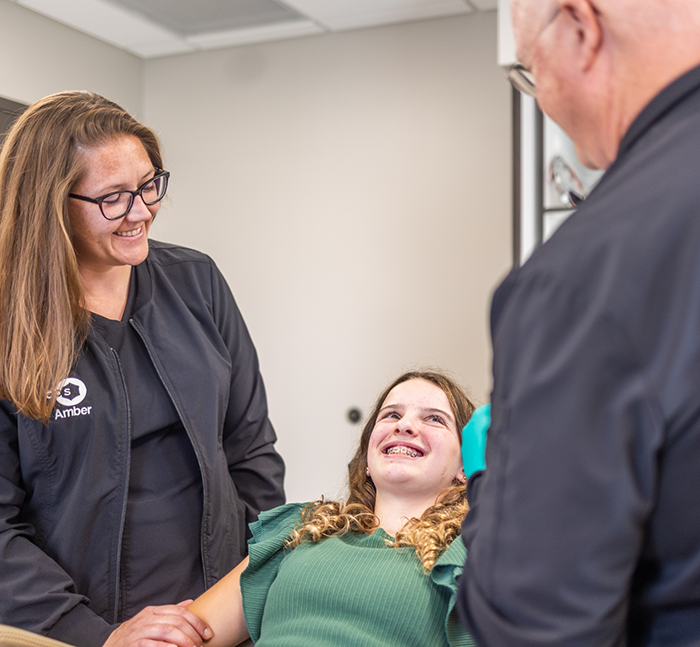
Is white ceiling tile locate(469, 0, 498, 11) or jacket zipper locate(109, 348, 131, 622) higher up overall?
white ceiling tile locate(469, 0, 498, 11)

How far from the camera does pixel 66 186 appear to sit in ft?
4.50

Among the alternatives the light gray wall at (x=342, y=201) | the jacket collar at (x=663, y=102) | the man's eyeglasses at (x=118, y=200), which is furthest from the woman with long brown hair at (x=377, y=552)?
the light gray wall at (x=342, y=201)

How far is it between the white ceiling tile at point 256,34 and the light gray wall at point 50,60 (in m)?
0.39

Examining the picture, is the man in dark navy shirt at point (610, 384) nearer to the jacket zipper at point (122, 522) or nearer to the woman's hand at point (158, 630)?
the woman's hand at point (158, 630)

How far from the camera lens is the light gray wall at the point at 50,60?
287 cm

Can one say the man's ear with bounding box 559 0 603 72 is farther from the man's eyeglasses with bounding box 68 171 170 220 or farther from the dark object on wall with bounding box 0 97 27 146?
the dark object on wall with bounding box 0 97 27 146

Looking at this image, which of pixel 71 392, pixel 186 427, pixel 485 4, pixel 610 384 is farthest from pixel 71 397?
pixel 485 4

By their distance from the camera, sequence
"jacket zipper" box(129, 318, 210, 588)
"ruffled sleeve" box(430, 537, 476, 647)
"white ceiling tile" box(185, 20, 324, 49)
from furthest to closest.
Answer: "white ceiling tile" box(185, 20, 324, 49) < "jacket zipper" box(129, 318, 210, 588) < "ruffled sleeve" box(430, 537, 476, 647)

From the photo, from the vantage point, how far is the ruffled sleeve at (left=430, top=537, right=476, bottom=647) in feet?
3.90

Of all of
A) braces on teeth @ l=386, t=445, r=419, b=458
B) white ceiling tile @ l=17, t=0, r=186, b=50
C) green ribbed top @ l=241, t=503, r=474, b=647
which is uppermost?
white ceiling tile @ l=17, t=0, r=186, b=50

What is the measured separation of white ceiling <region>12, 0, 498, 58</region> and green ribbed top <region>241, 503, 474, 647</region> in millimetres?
2164

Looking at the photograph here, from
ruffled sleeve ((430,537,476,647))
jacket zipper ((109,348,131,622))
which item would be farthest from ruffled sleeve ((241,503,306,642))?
ruffled sleeve ((430,537,476,647))

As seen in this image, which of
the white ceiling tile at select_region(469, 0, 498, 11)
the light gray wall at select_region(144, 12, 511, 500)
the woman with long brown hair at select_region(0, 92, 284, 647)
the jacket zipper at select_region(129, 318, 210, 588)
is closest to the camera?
the woman with long brown hair at select_region(0, 92, 284, 647)

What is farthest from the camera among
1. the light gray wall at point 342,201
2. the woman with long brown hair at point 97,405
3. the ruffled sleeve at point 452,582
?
the light gray wall at point 342,201
